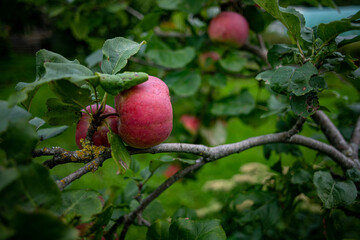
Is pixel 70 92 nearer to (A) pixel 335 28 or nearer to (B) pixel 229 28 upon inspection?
(A) pixel 335 28

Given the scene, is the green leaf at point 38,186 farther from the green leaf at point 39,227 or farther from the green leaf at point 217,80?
the green leaf at point 217,80

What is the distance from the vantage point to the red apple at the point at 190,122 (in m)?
1.67

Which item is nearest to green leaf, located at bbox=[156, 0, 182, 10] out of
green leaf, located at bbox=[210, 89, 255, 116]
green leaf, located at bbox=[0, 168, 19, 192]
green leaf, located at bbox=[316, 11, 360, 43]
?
green leaf, located at bbox=[210, 89, 255, 116]

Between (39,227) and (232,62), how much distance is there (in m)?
1.09

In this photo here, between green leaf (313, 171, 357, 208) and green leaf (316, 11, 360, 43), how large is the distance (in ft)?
0.94

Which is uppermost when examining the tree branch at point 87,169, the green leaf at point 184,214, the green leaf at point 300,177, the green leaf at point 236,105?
the tree branch at point 87,169

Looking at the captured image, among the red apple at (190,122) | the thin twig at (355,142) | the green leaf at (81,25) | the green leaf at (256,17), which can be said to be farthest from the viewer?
the red apple at (190,122)

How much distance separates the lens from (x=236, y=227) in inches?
29.9

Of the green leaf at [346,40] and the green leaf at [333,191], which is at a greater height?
the green leaf at [346,40]

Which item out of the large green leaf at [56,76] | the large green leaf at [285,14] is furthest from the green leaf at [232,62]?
the large green leaf at [56,76]

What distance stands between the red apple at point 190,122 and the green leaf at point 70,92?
124 centimetres

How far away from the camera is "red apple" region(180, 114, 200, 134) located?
167cm

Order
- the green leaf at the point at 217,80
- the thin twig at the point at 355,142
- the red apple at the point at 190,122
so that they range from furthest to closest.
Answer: the red apple at the point at 190,122
the green leaf at the point at 217,80
the thin twig at the point at 355,142

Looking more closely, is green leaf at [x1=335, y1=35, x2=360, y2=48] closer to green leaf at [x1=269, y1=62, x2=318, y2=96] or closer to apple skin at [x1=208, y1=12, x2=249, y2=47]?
green leaf at [x1=269, y1=62, x2=318, y2=96]
